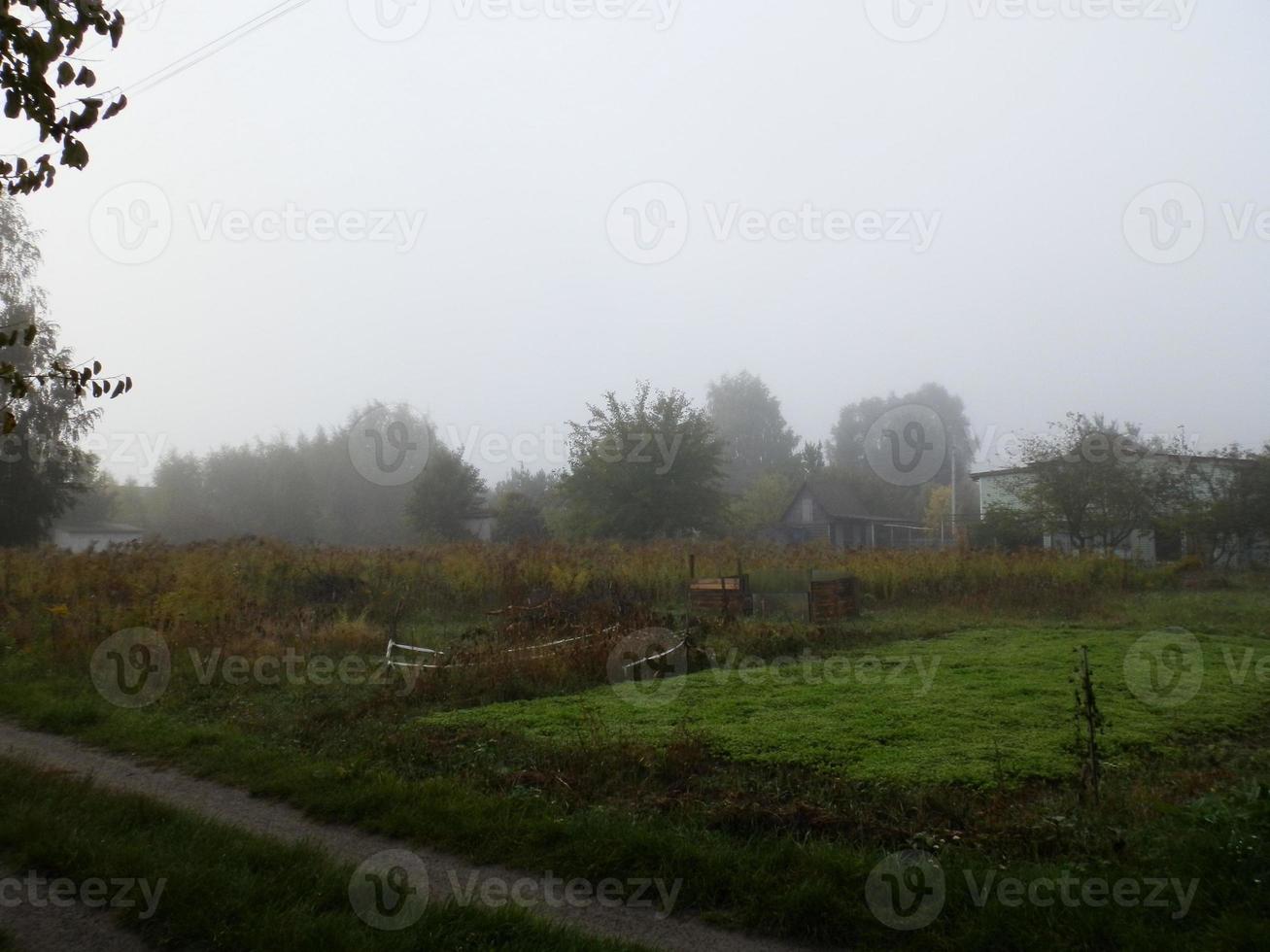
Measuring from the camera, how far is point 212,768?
715 cm

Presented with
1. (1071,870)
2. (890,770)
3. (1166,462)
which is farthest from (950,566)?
Answer: (1071,870)

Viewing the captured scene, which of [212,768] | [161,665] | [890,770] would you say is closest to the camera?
[890,770]

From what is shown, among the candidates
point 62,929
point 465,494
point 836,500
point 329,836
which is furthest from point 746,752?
point 836,500

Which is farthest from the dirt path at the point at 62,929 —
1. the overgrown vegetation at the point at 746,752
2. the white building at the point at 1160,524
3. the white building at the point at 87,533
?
the white building at the point at 87,533

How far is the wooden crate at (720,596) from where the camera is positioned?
15477 millimetres

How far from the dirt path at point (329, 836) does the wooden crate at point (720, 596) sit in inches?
376

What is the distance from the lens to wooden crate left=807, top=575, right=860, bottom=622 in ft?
51.1

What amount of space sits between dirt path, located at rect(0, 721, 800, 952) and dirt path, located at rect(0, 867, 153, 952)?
1197mm

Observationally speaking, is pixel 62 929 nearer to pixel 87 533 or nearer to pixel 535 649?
pixel 535 649

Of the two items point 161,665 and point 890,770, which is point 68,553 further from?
point 890,770

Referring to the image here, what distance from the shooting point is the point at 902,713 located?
26.6 ft

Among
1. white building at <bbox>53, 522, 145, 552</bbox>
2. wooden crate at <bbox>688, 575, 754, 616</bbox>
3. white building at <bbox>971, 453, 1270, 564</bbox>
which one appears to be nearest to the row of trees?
white building at <bbox>53, 522, 145, 552</bbox>

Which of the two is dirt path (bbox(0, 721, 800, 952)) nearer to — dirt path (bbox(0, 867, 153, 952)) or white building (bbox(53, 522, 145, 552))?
dirt path (bbox(0, 867, 153, 952))

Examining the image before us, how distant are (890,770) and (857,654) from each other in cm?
568
